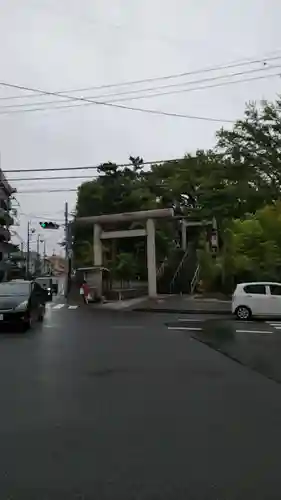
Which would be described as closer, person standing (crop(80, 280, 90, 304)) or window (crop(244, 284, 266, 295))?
window (crop(244, 284, 266, 295))

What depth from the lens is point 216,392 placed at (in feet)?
29.7

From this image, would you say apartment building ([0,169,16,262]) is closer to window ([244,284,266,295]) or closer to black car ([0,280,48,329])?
window ([244,284,266,295])

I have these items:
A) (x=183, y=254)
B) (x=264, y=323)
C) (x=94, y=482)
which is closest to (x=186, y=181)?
(x=183, y=254)

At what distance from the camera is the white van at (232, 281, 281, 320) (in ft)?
78.3

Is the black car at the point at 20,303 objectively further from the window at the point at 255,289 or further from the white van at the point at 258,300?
the window at the point at 255,289

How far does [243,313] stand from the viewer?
2420cm

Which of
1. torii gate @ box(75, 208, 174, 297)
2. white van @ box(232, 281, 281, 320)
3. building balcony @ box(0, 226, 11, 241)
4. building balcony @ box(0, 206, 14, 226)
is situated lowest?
white van @ box(232, 281, 281, 320)

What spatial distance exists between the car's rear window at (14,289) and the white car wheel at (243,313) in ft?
27.5

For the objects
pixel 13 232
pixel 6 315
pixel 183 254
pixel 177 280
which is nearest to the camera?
pixel 6 315

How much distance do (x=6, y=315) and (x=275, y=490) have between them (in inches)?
571

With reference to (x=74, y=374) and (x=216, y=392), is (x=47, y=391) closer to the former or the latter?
(x=74, y=374)

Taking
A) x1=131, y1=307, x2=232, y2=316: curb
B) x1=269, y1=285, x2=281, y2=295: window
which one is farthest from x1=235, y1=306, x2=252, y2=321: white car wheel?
x1=131, y1=307, x2=232, y2=316: curb

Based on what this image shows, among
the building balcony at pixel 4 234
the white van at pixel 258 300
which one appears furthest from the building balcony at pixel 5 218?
the white van at pixel 258 300

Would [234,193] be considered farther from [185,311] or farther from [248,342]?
[248,342]
